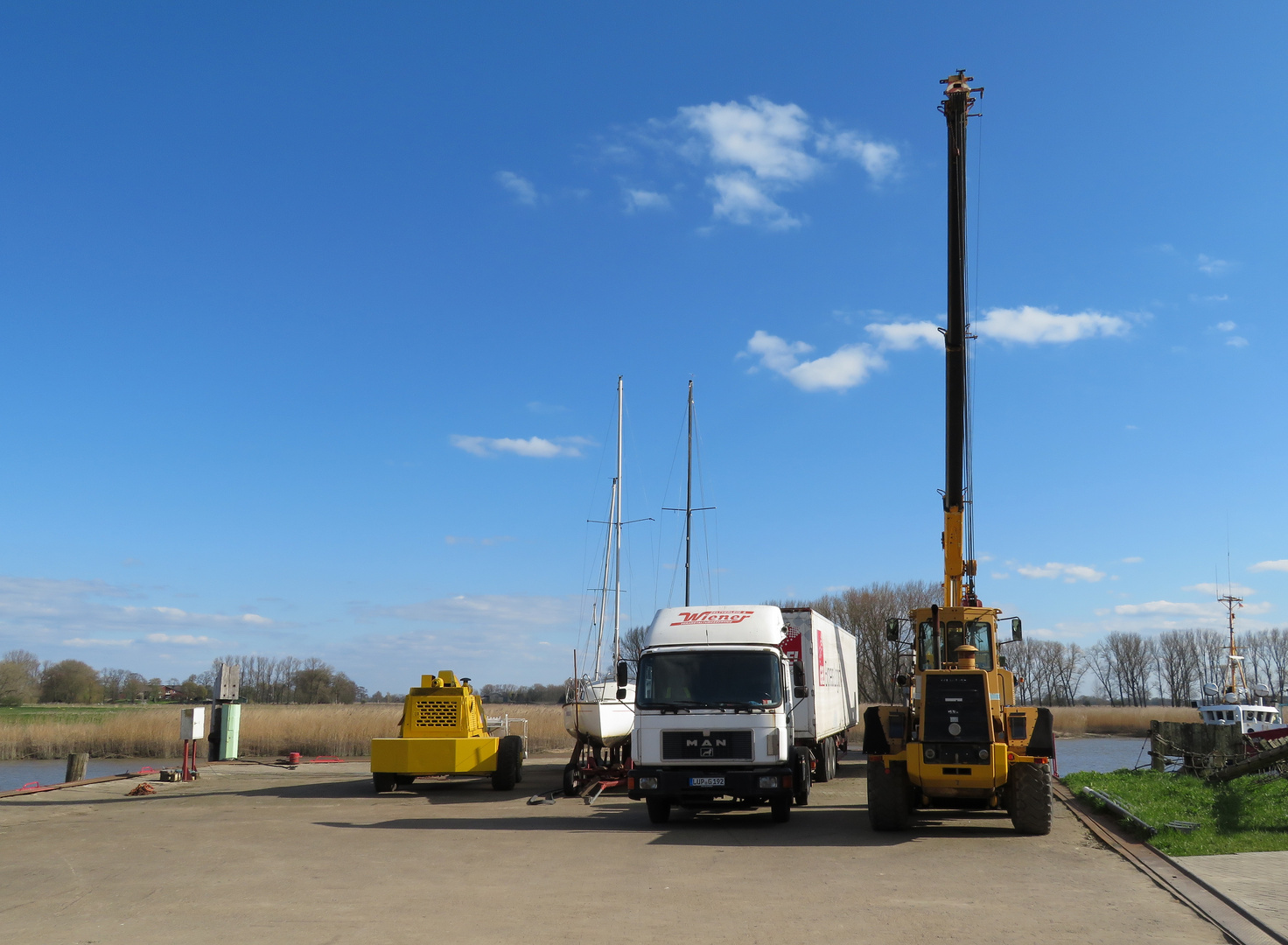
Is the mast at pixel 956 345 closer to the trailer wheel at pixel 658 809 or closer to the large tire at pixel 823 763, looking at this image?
the large tire at pixel 823 763

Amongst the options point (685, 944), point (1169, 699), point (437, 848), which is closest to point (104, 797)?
point (437, 848)

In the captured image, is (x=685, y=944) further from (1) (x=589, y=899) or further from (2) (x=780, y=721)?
(2) (x=780, y=721)

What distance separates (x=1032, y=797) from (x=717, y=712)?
14.3ft

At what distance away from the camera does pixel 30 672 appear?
83.2 metres

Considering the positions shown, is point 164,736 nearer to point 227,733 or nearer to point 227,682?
point 227,733

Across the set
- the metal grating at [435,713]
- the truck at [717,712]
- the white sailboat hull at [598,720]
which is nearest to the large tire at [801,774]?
the truck at [717,712]

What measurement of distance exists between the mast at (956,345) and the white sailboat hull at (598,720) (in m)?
6.78

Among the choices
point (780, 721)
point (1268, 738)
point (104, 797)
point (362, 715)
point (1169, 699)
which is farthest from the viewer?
point (1169, 699)

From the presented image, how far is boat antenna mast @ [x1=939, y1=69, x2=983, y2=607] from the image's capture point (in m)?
18.8

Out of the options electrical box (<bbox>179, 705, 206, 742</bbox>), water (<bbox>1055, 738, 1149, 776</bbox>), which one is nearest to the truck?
electrical box (<bbox>179, 705, 206, 742</bbox>)

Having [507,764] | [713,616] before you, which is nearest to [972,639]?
[713,616]

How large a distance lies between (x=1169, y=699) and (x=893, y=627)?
319 feet

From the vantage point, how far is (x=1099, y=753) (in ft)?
131

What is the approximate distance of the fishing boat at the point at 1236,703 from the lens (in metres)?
36.6
